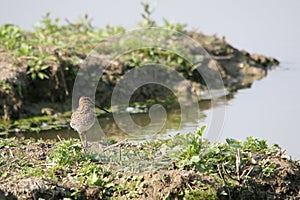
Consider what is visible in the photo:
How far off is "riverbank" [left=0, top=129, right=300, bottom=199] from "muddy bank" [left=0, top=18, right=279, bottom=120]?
3.80 meters

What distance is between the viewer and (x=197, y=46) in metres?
14.0

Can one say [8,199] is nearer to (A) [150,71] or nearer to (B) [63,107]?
(B) [63,107]

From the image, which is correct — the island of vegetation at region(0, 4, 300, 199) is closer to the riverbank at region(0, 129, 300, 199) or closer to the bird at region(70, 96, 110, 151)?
the riverbank at region(0, 129, 300, 199)

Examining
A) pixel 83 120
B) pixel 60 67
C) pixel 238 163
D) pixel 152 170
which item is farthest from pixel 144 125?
pixel 238 163

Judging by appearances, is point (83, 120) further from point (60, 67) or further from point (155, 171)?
point (60, 67)

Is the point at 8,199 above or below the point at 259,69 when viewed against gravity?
below

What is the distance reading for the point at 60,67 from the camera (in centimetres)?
1174

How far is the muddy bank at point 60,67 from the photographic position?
37.1 feet

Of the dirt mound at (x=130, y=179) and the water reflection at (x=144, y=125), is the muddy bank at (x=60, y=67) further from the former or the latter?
the dirt mound at (x=130, y=179)

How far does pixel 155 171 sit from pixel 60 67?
534cm


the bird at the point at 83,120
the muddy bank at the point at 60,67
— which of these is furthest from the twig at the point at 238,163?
the muddy bank at the point at 60,67

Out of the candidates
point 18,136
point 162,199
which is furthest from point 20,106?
point 162,199

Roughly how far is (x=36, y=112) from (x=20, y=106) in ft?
1.00

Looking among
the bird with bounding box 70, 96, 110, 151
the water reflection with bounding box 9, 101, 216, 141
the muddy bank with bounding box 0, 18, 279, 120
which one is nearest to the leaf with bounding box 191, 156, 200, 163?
the bird with bounding box 70, 96, 110, 151
